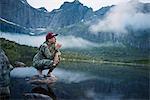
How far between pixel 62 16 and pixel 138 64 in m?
1.40

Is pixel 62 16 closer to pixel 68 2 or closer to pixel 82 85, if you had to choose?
pixel 68 2

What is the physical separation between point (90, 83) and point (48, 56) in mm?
735

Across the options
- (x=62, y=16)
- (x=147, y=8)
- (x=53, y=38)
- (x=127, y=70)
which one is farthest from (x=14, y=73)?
(x=147, y=8)

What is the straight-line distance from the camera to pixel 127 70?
5.75 metres

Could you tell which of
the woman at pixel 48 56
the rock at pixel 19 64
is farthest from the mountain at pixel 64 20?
the rock at pixel 19 64

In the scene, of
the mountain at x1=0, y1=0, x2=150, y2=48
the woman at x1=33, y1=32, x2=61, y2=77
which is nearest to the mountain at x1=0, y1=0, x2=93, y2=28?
the mountain at x1=0, y1=0, x2=150, y2=48

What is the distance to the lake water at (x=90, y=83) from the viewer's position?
18.2ft

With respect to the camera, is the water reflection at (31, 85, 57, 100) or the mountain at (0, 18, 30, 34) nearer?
the water reflection at (31, 85, 57, 100)

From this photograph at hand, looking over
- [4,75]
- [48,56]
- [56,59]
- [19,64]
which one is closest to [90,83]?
[56,59]

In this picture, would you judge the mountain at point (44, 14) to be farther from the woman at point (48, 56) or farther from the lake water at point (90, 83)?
the lake water at point (90, 83)

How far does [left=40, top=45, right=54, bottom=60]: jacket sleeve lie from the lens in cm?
557

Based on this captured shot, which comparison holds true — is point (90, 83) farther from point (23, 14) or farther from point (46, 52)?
point (23, 14)

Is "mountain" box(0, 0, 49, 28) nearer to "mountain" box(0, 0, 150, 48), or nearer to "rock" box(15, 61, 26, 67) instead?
"mountain" box(0, 0, 150, 48)

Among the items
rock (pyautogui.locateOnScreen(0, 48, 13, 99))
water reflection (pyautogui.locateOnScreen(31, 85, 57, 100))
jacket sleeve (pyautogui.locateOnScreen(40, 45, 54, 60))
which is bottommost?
water reflection (pyautogui.locateOnScreen(31, 85, 57, 100))
